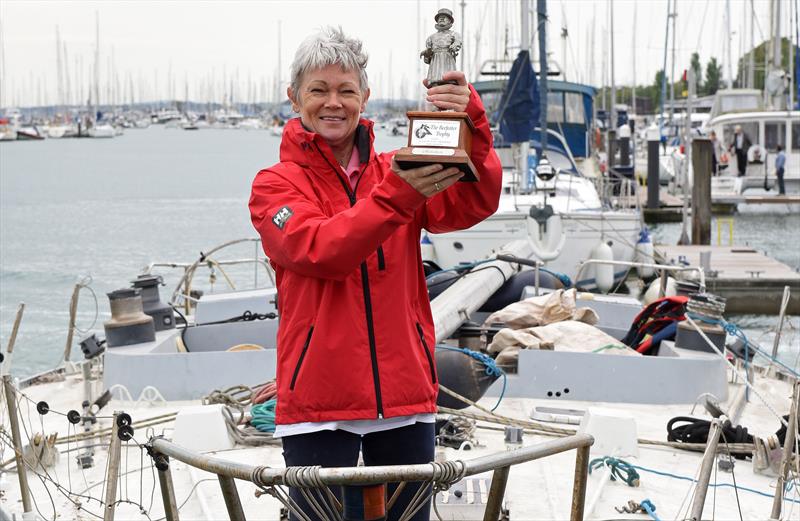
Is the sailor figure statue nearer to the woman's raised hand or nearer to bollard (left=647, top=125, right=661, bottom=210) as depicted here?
the woman's raised hand

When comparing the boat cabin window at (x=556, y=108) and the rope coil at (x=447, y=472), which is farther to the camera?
the boat cabin window at (x=556, y=108)

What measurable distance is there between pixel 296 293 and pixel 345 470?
0.52 metres

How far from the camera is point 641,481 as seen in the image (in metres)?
4.99

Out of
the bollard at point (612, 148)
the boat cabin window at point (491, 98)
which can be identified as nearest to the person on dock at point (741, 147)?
the bollard at point (612, 148)

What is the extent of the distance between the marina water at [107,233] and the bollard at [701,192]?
3207 mm

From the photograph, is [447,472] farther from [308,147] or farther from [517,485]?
[517,485]

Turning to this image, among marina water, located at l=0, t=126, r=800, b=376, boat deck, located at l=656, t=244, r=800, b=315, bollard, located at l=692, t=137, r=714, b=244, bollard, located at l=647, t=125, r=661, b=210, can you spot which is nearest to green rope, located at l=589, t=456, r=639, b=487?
marina water, located at l=0, t=126, r=800, b=376

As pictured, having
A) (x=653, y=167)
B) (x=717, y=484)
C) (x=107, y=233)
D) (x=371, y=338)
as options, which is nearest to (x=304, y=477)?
(x=371, y=338)

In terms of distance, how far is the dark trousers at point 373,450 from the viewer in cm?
249

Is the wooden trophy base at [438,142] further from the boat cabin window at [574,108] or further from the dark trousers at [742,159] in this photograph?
the dark trousers at [742,159]

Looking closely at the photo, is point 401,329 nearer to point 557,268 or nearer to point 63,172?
point 557,268

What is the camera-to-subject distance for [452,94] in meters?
2.50

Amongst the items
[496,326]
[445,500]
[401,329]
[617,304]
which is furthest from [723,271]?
[401,329]

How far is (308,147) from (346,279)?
14.7 inches
